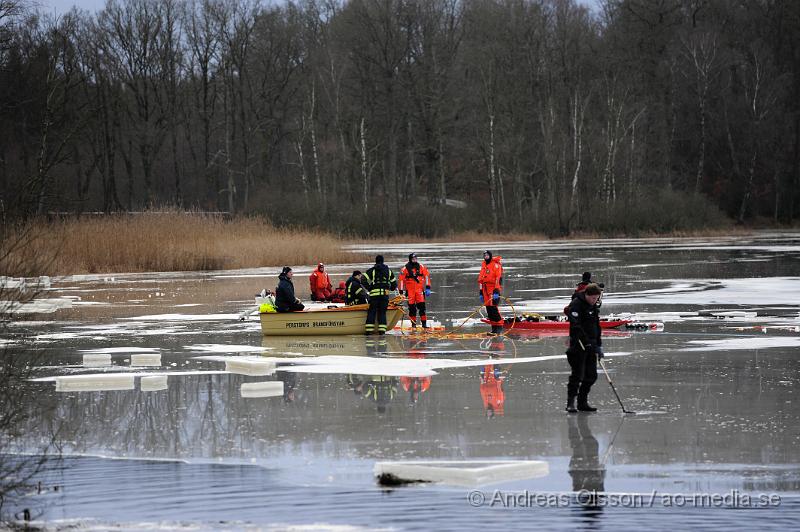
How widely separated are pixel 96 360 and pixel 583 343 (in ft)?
26.7

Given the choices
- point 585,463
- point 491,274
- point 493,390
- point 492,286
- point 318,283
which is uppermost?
point 491,274

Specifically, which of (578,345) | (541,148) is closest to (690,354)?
(578,345)

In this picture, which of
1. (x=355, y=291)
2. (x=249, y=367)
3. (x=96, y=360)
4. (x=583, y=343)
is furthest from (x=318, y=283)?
(x=583, y=343)

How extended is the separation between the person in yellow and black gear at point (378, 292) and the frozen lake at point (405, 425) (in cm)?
61

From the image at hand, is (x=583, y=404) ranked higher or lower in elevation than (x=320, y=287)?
lower

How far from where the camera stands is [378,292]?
65.4ft

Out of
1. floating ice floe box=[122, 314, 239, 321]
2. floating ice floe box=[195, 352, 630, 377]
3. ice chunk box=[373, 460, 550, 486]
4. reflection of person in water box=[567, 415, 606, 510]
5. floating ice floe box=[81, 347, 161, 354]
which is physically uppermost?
floating ice floe box=[122, 314, 239, 321]

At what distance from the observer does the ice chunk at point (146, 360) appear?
16312 millimetres

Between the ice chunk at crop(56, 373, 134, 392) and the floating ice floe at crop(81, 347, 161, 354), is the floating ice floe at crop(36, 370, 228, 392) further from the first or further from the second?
the floating ice floe at crop(81, 347, 161, 354)

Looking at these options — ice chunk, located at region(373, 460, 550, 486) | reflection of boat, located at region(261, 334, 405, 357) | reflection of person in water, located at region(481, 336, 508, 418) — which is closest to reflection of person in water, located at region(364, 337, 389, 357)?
reflection of boat, located at region(261, 334, 405, 357)

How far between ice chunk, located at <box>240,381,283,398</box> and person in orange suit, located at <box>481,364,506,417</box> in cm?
259

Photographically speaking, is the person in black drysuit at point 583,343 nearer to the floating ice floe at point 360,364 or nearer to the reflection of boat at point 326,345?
the floating ice floe at point 360,364

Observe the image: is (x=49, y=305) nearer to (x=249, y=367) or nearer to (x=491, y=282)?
(x=491, y=282)

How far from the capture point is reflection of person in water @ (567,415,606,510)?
9.27m
